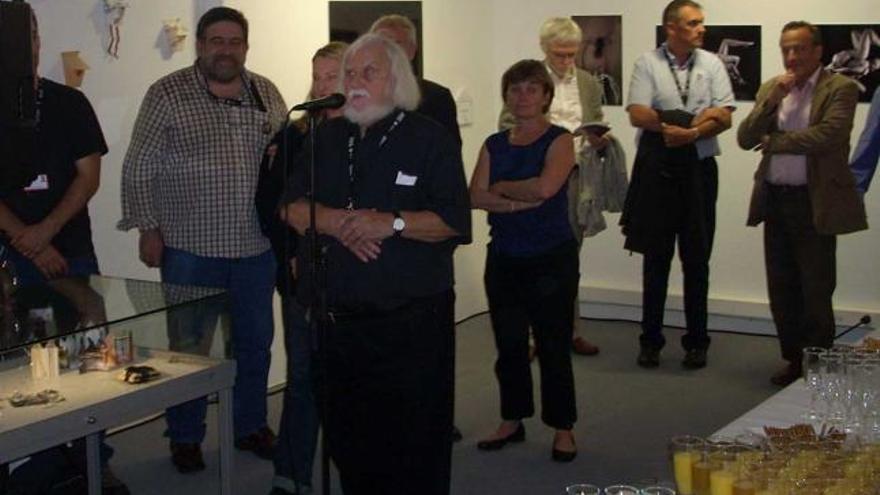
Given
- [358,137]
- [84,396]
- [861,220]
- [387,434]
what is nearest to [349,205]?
[358,137]

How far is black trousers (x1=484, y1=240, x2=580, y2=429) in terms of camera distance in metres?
4.87

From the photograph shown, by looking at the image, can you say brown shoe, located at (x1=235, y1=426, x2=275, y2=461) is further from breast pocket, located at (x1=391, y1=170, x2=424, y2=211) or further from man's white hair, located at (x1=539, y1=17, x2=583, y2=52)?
man's white hair, located at (x1=539, y1=17, x2=583, y2=52)

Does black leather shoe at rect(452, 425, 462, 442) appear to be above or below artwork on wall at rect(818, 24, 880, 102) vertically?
below

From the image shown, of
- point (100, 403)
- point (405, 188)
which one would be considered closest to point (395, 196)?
point (405, 188)

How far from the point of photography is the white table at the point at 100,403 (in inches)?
127

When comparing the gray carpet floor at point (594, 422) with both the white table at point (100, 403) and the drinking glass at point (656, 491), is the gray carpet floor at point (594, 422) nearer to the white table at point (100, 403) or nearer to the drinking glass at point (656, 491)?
the white table at point (100, 403)

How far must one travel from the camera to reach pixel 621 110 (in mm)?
7754

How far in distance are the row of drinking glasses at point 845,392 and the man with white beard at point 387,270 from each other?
108cm

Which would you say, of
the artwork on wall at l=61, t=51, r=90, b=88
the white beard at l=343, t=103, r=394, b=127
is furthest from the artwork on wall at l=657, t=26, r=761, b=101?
the white beard at l=343, t=103, r=394, b=127

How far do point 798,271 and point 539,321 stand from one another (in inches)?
75.7

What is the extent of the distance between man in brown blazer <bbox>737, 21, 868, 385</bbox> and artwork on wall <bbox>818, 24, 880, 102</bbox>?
931 mm

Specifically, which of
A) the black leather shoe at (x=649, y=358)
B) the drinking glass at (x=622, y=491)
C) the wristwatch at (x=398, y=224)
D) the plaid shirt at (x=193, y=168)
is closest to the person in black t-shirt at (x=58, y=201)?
the plaid shirt at (x=193, y=168)

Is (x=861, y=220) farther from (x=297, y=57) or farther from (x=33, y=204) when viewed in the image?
(x=33, y=204)

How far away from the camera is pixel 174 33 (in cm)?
557
